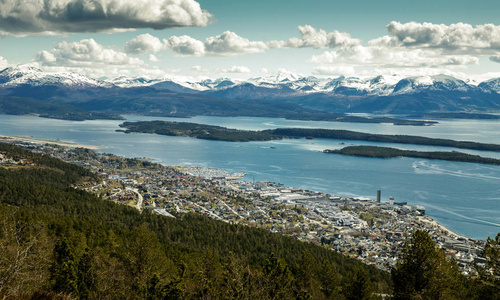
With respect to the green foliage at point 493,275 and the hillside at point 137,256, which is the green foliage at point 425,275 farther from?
the hillside at point 137,256

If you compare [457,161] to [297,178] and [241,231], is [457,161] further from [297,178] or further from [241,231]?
[241,231]

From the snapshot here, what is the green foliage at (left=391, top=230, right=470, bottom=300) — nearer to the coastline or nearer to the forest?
the forest

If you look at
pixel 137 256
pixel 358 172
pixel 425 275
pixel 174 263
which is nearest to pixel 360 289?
pixel 425 275

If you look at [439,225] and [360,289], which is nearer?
[360,289]

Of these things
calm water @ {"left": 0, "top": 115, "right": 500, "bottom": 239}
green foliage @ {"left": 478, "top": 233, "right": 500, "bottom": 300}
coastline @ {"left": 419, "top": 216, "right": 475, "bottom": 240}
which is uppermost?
green foliage @ {"left": 478, "top": 233, "right": 500, "bottom": 300}

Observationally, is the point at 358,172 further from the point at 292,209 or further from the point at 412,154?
the point at 292,209

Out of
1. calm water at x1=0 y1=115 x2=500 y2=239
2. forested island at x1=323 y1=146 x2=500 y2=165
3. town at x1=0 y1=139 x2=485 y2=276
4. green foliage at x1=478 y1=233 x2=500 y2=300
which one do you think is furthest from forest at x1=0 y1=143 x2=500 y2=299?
forested island at x1=323 y1=146 x2=500 y2=165

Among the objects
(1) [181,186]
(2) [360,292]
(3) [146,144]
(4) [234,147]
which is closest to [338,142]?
(4) [234,147]
